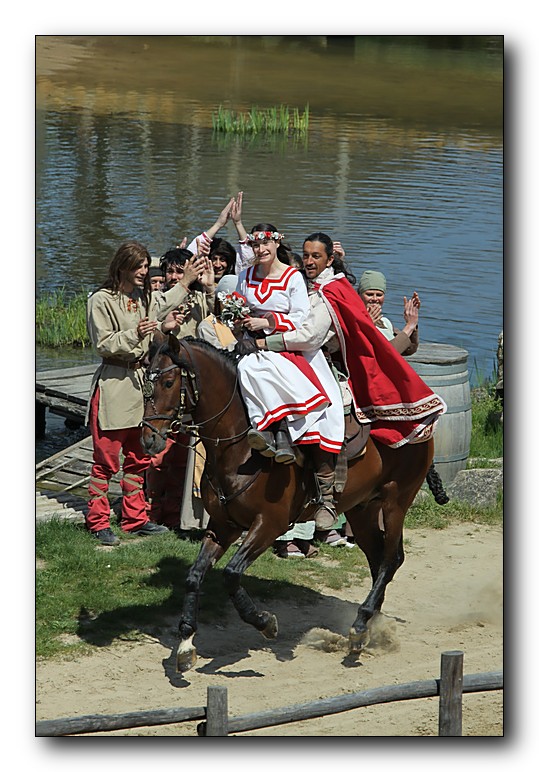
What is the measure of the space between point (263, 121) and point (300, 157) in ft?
2.36

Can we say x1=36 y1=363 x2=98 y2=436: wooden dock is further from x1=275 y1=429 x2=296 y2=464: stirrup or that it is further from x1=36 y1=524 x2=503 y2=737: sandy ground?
x1=275 y1=429 x2=296 y2=464: stirrup

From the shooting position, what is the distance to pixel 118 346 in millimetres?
7570

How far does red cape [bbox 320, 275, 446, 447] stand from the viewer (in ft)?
20.9

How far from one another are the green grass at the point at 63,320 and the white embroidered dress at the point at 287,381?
14.4ft

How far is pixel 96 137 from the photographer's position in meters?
10.2

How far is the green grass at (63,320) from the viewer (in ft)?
34.5

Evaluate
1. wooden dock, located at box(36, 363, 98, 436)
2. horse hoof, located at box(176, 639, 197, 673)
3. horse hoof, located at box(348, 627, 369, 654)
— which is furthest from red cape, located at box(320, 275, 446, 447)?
wooden dock, located at box(36, 363, 98, 436)

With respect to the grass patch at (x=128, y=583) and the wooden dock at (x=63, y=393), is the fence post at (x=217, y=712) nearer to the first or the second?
the grass patch at (x=128, y=583)

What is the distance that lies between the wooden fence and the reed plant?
8065mm

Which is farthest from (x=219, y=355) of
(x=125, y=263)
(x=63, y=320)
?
Answer: (x=63, y=320)

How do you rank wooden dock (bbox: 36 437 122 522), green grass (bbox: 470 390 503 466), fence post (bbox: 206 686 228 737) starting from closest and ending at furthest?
fence post (bbox: 206 686 228 737)
wooden dock (bbox: 36 437 122 522)
green grass (bbox: 470 390 503 466)

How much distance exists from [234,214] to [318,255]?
4.53 ft
